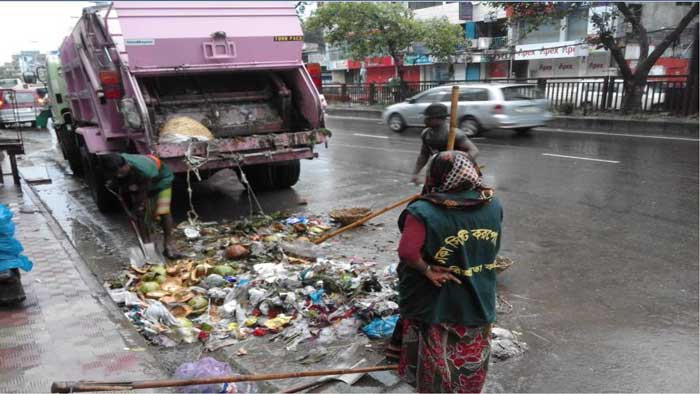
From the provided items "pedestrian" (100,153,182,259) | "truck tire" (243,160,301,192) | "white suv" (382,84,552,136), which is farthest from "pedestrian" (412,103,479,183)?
"white suv" (382,84,552,136)

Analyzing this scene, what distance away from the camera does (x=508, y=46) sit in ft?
110

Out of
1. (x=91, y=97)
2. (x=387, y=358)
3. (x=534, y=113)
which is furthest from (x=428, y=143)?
(x=534, y=113)

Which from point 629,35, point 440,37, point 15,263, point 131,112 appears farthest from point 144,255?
point 440,37

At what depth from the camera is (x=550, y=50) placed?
107 feet

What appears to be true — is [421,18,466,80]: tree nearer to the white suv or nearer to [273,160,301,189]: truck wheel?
the white suv

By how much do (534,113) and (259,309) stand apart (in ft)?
36.5

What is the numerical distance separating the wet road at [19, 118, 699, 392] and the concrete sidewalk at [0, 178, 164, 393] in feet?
1.89

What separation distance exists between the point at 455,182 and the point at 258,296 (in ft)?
7.47

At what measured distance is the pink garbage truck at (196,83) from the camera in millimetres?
6383

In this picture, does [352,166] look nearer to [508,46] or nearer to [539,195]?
[539,195]

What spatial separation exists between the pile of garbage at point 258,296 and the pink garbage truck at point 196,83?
1.67 meters

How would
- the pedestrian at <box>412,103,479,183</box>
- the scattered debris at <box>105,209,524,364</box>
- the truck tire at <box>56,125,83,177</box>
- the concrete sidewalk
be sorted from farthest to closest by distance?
1. the truck tire at <box>56,125,83,177</box>
2. the pedestrian at <box>412,103,479,183</box>
3. the scattered debris at <box>105,209,524,364</box>
4. the concrete sidewalk

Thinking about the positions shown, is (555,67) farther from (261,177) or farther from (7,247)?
(7,247)

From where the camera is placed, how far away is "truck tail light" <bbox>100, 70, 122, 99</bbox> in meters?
6.35
